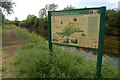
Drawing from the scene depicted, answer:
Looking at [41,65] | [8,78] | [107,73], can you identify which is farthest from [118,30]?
[8,78]

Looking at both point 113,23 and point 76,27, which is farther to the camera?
point 113,23

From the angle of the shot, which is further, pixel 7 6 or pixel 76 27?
pixel 7 6

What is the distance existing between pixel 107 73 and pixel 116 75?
0.22 m

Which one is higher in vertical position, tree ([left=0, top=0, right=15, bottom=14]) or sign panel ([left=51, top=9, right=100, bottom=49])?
tree ([left=0, top=0, right=15, bottom=14])

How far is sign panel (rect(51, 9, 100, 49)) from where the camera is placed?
2609 millimetres

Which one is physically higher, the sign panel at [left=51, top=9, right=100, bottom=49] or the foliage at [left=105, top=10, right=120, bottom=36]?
the foliage at [left=105, top=10, right=120, bottom=36]

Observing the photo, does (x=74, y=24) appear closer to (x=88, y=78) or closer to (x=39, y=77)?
(x=88, y=78)

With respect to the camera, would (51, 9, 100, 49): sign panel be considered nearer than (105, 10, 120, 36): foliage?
Yes

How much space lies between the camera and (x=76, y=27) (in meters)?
2.97

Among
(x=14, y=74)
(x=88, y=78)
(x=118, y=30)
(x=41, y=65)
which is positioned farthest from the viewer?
(x=118, y=30)

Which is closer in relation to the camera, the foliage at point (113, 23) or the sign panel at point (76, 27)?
the sign panel at point (76, 27)

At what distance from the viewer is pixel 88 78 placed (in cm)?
256

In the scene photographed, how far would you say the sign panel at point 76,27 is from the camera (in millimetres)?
2609

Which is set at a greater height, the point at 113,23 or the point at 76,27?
the point at 113,23
